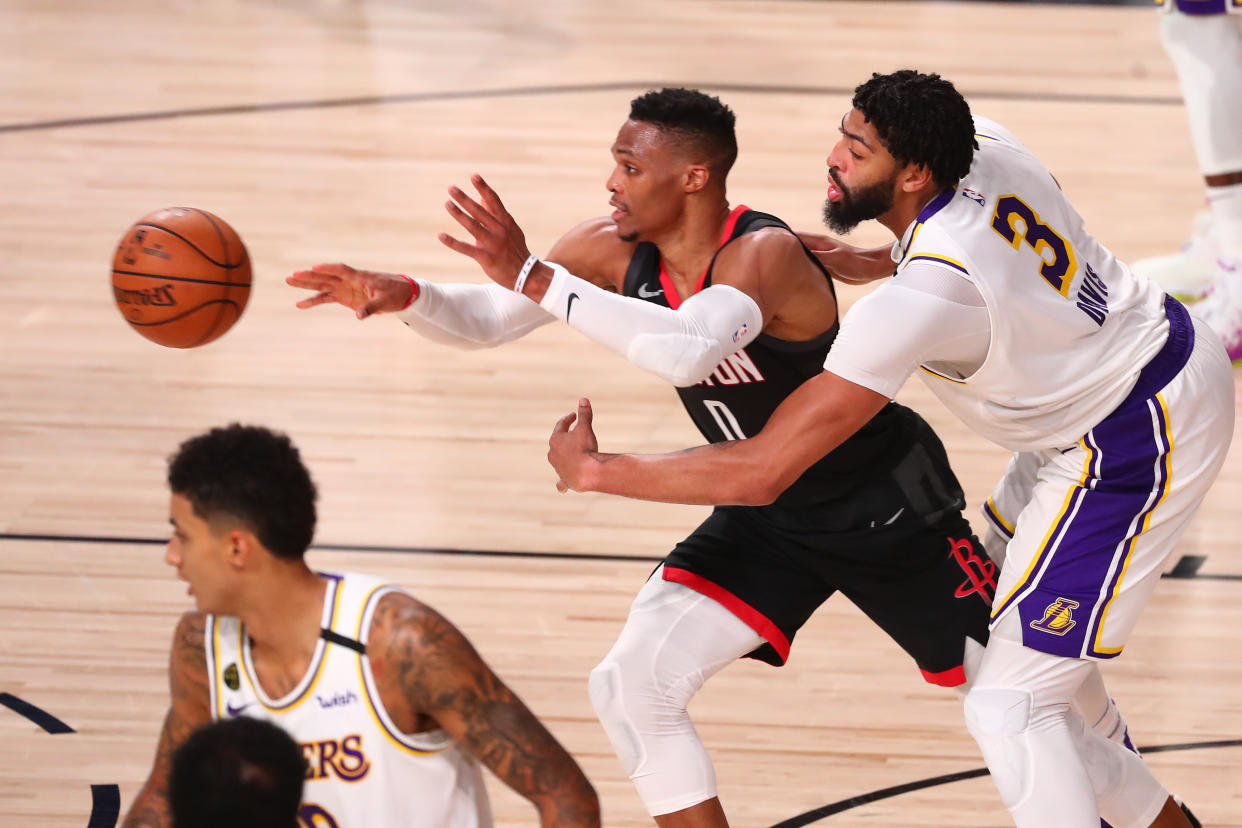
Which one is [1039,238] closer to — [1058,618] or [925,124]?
[925,124]

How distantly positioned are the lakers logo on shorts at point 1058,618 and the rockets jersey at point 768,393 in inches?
22.9

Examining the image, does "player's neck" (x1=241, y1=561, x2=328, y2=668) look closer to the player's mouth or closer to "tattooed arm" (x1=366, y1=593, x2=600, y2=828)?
"tattooed arm" (x1=366, y1=593, x2=600, y2=828)

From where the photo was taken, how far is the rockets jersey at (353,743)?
295cm

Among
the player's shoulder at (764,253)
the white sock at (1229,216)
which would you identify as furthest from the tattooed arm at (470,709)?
the white sock at (1229,216)

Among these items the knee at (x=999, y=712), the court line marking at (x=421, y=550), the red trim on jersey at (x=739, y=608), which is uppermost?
the red trim on jersey at (x=739, y=608)

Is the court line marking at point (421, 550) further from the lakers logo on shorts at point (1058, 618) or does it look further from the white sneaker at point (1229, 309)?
the lakers logo on shorts at point (1058, 618)

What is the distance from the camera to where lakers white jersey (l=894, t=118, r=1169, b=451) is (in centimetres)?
358

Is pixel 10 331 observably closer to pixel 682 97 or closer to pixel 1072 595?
pixel 682 97

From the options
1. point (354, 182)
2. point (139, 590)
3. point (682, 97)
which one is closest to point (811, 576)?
point (682, 97)

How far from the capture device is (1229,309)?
7.52 metres

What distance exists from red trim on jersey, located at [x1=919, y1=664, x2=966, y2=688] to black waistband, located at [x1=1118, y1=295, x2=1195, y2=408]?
2.47 ft

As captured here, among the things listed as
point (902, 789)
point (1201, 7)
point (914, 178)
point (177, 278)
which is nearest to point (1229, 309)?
point (1201, 7)

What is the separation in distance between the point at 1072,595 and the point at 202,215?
250 centimetres

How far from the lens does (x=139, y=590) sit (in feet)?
18.5
